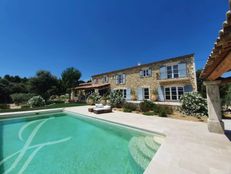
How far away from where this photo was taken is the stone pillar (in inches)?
236

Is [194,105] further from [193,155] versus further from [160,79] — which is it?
[160,79]

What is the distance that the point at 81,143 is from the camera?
7078 millimetres

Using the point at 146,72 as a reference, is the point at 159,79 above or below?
below

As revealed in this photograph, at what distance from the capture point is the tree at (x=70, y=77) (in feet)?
101

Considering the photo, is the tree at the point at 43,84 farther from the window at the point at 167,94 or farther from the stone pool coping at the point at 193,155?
the stone pool coping at the point at 193,155

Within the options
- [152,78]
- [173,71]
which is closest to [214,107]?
[173,71]

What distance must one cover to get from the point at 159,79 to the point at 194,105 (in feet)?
27.6

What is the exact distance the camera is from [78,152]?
5.96 m

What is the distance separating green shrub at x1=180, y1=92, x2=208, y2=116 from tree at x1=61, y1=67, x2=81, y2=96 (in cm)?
2629

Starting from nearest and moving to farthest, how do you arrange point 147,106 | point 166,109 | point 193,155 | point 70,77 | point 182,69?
point 193,155 → point 166,109 → point 147,106 → point 182,69 → point 70,77

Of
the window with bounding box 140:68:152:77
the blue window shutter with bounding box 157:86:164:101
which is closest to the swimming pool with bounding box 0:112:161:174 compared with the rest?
the blue window shutter with bounding box 157:86:164:101

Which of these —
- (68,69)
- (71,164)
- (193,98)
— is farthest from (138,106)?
(68,69)

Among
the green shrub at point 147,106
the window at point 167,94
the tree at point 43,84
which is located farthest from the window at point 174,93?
the tree at point 43,84

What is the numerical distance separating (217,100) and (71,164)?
7.24 m
